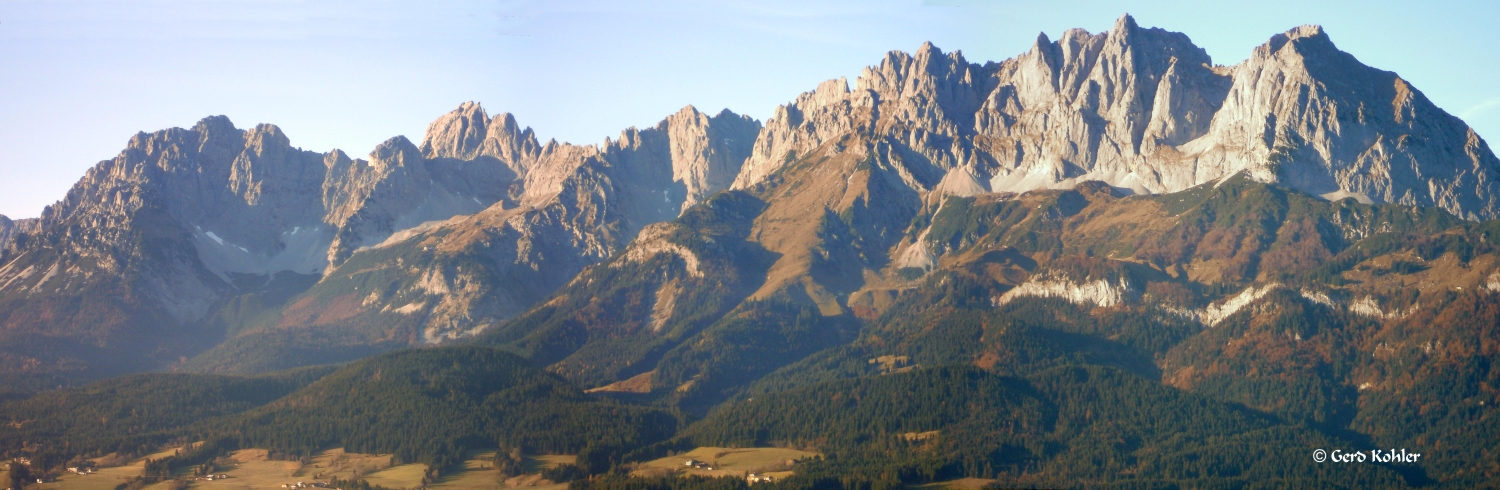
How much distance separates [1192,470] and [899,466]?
36.9 meters

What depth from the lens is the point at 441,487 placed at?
18938cm

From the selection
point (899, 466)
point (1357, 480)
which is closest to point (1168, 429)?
point (1357, 480)

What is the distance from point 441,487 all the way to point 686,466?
32267 mm

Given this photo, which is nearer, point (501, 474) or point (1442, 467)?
point (1442, 467)

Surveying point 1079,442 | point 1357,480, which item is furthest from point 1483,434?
point 1079,442

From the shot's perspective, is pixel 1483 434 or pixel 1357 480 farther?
pixel 1483 434

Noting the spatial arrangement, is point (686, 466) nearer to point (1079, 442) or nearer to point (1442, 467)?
point (1079, 442)

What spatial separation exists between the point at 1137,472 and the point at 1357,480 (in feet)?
85.4

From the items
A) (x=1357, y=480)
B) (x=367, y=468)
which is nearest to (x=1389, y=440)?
(x=1357, y=480)

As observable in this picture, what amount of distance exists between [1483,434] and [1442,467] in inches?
414

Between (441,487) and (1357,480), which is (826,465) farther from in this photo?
(1357,480)

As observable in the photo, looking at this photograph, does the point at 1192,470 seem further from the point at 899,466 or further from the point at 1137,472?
the point at 899,466

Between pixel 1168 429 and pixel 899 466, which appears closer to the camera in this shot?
pixel 899 466

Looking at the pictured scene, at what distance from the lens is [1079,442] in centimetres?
19550
